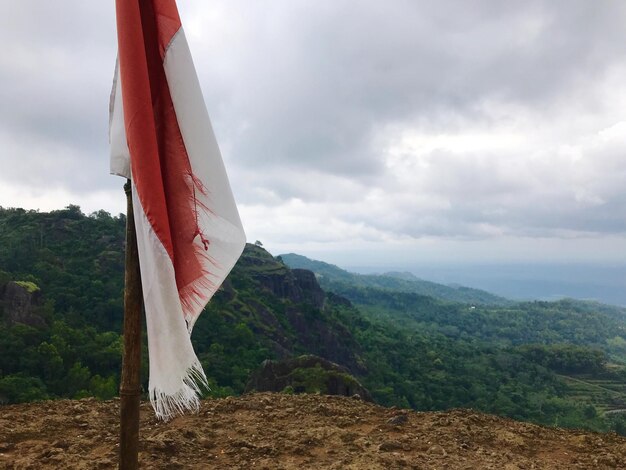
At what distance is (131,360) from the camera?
9.92 feet

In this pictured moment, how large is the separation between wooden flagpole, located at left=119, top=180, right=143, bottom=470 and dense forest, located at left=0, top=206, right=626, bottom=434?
951 inches

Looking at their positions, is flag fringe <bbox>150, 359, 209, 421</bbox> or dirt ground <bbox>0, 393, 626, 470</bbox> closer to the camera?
flag fringe <bbox>150, 359, 209, 421</bbox>

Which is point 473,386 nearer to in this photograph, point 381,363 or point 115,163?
point 381,363

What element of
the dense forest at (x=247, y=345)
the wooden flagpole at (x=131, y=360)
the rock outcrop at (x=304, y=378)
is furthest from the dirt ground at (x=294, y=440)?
the dense forest at (x=247, y=345)

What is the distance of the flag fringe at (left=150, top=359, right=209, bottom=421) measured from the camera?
2.87 m

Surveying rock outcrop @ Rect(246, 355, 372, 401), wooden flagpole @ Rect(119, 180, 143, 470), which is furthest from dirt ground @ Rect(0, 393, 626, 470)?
rock outcrop @ Rect(246, 355, 372, 401)

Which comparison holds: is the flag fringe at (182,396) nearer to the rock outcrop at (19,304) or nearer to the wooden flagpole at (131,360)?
the wooden flagpole at (131,360)

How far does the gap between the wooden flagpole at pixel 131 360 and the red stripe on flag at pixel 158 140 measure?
27 centimetres

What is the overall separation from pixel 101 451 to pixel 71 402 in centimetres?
238

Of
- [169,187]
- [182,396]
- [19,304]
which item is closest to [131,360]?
Result: [182,396]

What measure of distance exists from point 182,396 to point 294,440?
3443 millimetres

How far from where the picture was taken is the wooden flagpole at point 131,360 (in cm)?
297

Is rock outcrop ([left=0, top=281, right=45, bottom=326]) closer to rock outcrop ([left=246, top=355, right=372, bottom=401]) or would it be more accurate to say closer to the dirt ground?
rock outcrop ([left=246, top=355, right=372, bottom=401])

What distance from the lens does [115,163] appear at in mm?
3051
